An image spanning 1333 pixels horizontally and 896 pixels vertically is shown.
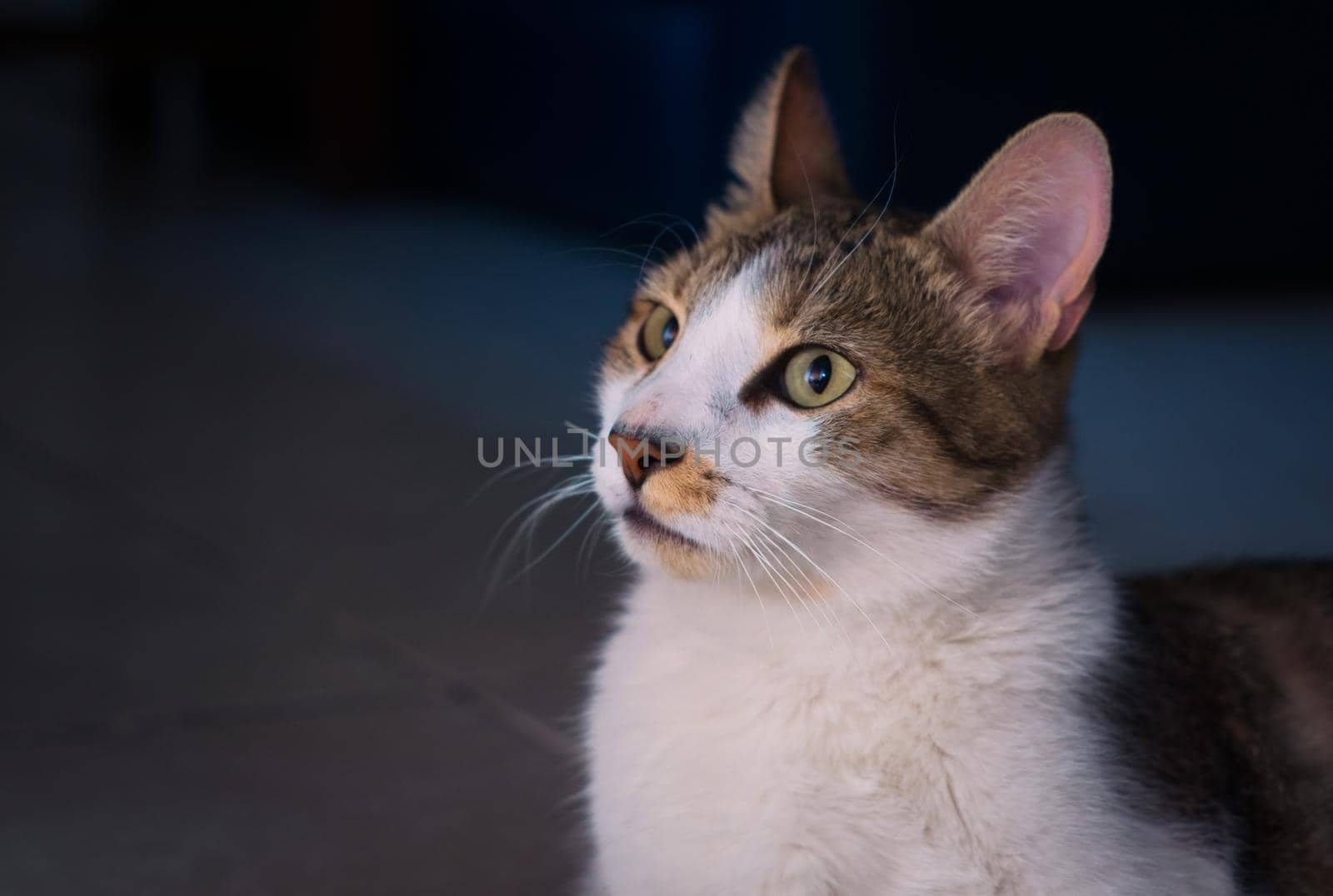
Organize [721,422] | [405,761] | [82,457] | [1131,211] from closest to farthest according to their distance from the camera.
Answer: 1. [721,422]
2. [405,761]
3. [82,457]
4. [1131,211]

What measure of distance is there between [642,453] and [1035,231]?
500 mm

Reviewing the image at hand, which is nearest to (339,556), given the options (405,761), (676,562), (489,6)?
(405,761)

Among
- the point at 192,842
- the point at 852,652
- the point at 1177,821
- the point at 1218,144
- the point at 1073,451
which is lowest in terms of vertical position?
the point at 192,842

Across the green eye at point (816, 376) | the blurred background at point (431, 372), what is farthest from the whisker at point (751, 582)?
the blurred background at point (431, 372)

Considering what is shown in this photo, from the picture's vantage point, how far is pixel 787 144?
6.64 feet

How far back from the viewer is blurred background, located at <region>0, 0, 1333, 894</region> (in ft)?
6.97

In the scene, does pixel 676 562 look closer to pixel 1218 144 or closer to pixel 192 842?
pixel 192 842

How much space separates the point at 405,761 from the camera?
2176mm

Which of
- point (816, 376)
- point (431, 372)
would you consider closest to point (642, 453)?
point (816, 376)

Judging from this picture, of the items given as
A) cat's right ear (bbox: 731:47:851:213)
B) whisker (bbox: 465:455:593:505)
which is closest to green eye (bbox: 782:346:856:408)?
whisker (bbox: 465:455:593:505)

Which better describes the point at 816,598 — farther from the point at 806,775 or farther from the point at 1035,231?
the point at 1035,231

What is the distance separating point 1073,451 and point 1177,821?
41cm

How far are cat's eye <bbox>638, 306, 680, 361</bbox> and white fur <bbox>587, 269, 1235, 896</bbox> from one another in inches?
3.4

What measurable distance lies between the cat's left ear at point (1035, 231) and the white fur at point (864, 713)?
16 cm
